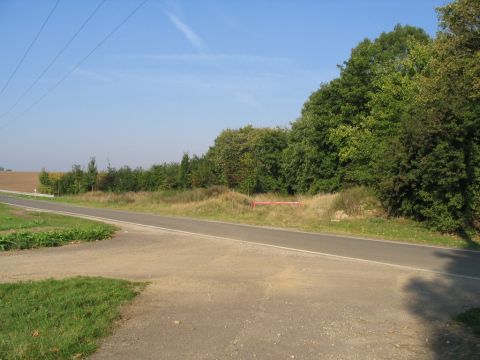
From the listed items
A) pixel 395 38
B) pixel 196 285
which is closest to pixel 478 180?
pixel 196 285

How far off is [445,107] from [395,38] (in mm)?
33541

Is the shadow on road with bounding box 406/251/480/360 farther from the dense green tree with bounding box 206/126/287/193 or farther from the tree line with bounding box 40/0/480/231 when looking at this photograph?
the dense green tree with bounding box 206/126/287/193

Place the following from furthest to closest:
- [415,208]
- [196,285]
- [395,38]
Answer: [395,38]
[415,208]
[196,285]

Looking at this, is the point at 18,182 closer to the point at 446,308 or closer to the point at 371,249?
the point at 371,249

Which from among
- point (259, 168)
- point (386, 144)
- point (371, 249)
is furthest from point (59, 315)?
point (259, 168)

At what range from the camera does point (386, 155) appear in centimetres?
2241

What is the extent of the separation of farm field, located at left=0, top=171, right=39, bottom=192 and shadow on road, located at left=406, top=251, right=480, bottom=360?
79041mm

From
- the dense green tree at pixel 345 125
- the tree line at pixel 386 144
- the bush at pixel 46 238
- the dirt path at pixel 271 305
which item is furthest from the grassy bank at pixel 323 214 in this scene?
the bush at pixel 46 238

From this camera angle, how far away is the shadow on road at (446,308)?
5.70 m

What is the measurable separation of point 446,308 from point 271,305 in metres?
2.78

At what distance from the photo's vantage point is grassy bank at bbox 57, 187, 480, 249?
19.4m

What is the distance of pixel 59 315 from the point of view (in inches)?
263

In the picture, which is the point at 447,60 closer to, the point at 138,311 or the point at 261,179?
the point at 138,311

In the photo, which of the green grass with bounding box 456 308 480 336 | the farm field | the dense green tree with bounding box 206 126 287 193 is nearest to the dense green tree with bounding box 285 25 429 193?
the dense green tree with bounding box 206 126 287 193
